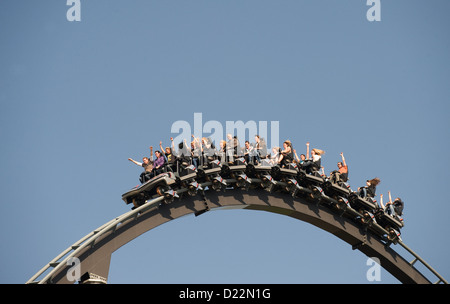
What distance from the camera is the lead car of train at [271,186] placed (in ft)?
74.9

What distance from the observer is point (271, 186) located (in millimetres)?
25000

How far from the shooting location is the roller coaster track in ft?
68.5

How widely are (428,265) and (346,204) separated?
430cm

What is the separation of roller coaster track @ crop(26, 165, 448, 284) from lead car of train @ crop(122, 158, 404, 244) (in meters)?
0.14

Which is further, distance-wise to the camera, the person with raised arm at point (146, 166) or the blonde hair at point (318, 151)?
the blonde hair at point (318, 151)

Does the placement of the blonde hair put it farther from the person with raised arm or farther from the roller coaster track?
the person with raised arm

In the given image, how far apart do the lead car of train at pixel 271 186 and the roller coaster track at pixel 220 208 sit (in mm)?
138

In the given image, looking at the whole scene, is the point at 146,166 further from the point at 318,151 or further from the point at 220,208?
the point at 318,151

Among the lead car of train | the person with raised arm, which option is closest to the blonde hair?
the lead car of train

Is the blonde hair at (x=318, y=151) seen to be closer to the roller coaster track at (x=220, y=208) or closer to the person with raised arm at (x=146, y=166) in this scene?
the roller coaster track at (x=220, y=208)

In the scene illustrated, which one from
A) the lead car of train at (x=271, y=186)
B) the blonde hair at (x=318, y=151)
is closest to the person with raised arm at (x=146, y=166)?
the lead car of train at (x=271, y=186)

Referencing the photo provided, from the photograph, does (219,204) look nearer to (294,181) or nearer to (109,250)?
(294,181)

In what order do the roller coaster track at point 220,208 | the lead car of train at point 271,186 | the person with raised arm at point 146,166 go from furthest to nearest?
the person with raised arm at point 146,166 → the lead car of train at point 271,186 → the roller coaster track at point 220,208

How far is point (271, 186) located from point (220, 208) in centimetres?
204
